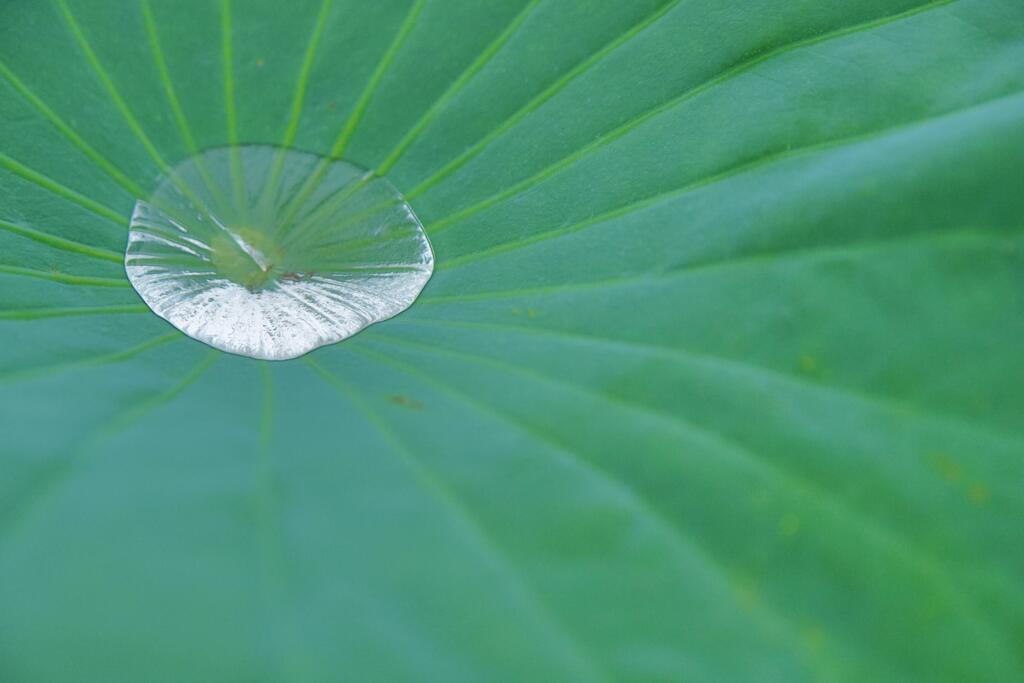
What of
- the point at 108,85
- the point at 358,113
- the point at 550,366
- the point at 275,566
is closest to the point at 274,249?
the point at 358,113

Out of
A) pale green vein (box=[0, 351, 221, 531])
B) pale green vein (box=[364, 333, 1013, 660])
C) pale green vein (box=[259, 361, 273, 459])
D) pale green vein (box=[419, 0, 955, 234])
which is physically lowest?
pale green vein (box=[364, 333, 1013, 660])

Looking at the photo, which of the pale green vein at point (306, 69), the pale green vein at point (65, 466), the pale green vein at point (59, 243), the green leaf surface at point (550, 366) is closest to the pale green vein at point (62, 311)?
the green leaf surface at point (550, 366)

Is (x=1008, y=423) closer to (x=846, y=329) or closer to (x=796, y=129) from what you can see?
(x=846, y=329)

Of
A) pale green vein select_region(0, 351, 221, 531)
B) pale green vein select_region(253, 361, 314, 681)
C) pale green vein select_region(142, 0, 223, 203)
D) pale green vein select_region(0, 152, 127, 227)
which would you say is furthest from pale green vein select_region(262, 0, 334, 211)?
pale green vein select_region(253, 361, 314, 681)

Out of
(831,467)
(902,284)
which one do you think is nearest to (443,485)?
(831,467)

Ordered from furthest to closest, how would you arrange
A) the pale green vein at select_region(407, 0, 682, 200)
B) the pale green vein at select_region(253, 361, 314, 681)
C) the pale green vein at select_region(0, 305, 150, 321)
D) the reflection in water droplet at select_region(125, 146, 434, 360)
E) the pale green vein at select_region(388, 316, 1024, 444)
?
the pale green vein at select_region(407, 0, 682, 200) < the reflection in water droplet at select_region(125, 146, 434, 360) < the pale green vein at select_region(0, 305, 150, 321) < the pale green vein at select_region(388, 316, 1024, 444) < the pale green vein at select_region(253, 361, 314, 681)

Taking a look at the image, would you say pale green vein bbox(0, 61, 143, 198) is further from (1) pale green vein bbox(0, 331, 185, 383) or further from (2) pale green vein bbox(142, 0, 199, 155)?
(1) pale green vein bbox(0, 331, 185, 383)
